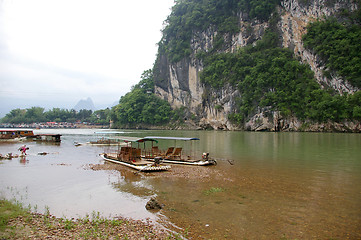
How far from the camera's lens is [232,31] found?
69.1 metres

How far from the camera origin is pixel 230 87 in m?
65.2

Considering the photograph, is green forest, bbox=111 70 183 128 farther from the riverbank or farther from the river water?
the riverbank

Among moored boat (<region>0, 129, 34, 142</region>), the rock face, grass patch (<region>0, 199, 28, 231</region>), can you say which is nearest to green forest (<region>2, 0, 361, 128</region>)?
the rock face

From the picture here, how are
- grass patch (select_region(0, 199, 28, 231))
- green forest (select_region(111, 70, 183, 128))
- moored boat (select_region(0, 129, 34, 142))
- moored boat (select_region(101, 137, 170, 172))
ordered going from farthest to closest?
green forest (select_region(111, 70, 183, 128)), moored boat (select_region(0, 129, 34, 142)), moored boat (select_region(101, 137, 170, 172)), grass patch (select_region(0, 199, 28, 231))

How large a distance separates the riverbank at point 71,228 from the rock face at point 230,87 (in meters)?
53.0

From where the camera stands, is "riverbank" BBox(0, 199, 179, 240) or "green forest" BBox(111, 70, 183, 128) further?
"green forest" BBox(111, 70, 183, 128)

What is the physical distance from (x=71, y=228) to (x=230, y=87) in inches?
2444

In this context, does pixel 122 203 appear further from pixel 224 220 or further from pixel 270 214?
pixel 270 214

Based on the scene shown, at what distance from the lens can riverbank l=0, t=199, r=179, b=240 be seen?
235 inches

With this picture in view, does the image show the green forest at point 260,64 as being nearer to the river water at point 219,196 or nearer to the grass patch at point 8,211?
the river water at point 219,196

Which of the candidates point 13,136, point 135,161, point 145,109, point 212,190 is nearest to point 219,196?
point 212,190

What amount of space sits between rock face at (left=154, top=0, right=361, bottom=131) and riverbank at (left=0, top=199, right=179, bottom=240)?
174 feet

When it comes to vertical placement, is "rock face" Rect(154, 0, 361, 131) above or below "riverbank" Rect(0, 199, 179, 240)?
above

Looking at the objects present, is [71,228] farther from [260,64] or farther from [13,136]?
[260,64]
